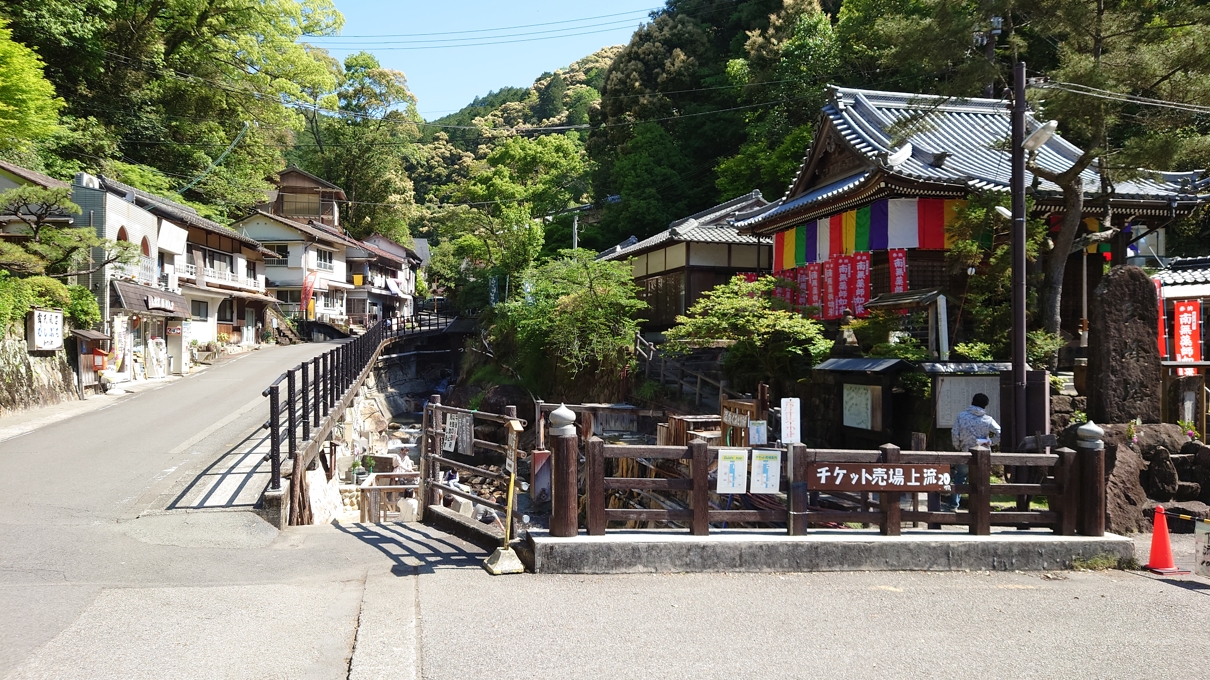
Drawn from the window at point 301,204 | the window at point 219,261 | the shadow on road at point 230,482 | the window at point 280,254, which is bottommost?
the shadow on road at point 230,482

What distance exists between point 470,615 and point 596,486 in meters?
1.89

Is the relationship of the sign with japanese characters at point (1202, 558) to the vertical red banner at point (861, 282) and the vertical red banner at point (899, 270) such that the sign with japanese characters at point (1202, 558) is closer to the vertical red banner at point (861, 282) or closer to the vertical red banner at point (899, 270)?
the vertical red banner at point (899, 270)

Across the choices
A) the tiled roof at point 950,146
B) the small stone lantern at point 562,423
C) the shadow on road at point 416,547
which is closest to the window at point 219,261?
the tiled roof at point 950,146

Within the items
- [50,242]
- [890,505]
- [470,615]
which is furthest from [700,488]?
[50,242]

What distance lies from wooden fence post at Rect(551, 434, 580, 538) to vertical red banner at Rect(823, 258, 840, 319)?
621 inches

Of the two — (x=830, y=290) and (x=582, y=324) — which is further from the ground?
(x=830, y=290)

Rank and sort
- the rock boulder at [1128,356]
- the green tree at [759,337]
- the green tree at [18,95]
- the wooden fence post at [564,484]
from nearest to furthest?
1. the wooden fence post at [564,484]
2. the rock boulder at [1128,356]
3. the green tree at [759,337]
4. the green tree at [18,95]

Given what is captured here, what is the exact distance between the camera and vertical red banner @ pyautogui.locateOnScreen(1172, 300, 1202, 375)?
1477 centimetres

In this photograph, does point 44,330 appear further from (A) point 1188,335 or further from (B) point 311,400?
(A) point 1188,335

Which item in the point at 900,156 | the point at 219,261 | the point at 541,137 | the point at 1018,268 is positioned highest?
the point at 541,137

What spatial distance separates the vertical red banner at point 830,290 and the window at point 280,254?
121 feet

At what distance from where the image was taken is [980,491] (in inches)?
325

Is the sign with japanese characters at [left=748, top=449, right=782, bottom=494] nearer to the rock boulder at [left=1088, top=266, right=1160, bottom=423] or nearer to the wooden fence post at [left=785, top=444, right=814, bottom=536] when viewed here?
the wooden fence post at [left=785, top=444, right=814, bottom=536]

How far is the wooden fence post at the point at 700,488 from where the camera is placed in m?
7.84
